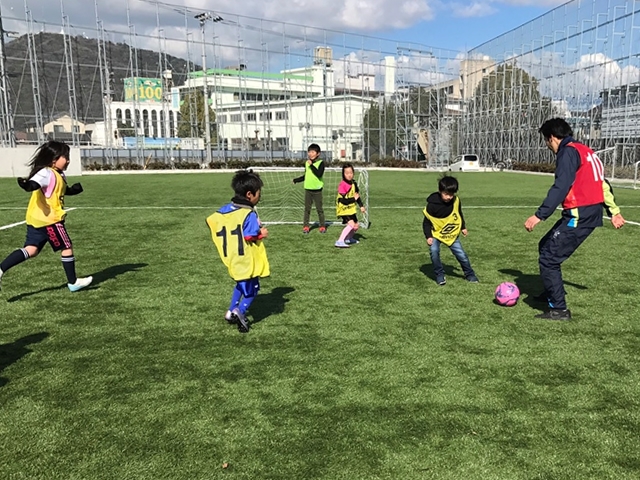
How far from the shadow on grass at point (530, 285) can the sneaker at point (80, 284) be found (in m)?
5.50

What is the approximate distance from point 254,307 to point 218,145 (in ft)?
138

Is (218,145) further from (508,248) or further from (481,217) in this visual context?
(508,248)

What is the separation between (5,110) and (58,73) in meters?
5.34

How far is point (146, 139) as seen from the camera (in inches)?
1715

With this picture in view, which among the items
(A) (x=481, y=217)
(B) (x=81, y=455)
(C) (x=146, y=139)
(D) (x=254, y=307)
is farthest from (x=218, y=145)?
(B) (x=81, y=455)

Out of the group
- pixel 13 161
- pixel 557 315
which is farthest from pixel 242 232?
pixel 13 161

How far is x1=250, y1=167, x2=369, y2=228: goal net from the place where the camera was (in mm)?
13086

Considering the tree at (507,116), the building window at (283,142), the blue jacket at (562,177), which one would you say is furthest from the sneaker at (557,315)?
the building window at (283,142)

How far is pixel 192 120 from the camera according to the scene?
46.8 m

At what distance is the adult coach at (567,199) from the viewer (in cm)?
503

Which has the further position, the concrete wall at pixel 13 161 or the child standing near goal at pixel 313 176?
the concrete wall at pixel 13 161

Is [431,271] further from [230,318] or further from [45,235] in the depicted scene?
[45,235]

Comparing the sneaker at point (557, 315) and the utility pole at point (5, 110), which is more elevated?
the utility pole at point (5, 110)

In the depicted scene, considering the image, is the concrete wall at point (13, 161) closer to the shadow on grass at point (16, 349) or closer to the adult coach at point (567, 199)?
the shadow on grass at point (16, 349)
